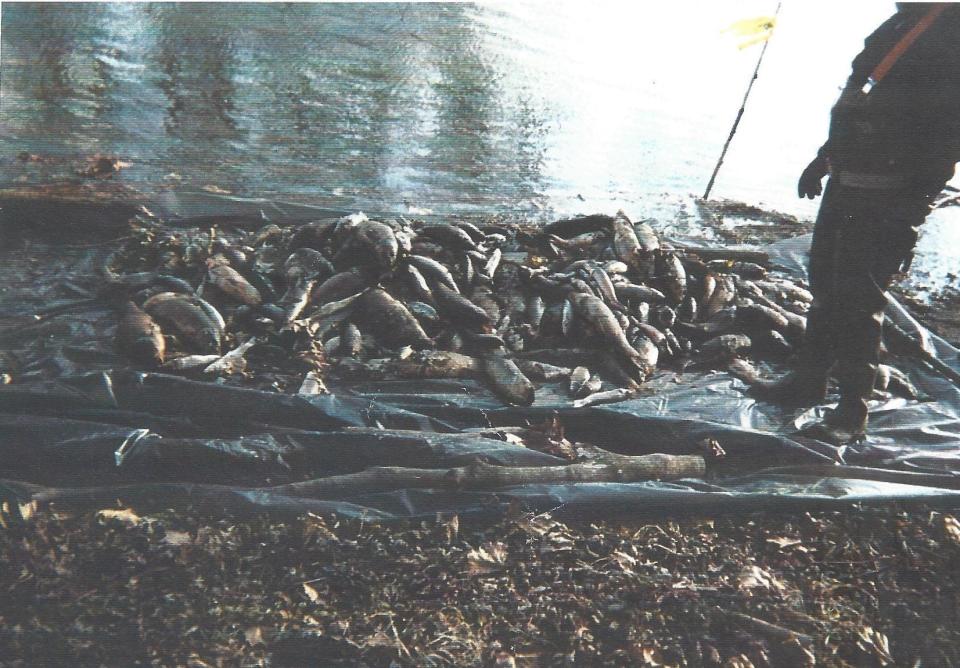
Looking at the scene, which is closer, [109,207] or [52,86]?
[109,207]

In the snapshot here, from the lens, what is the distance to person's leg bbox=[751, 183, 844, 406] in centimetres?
387

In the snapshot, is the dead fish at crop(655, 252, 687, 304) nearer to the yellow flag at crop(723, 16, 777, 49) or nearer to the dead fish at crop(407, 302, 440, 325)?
the dead fish at crop(407, 302, 440, 325)

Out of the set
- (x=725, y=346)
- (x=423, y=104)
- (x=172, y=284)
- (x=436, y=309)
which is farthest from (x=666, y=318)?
(x=423, y=104)

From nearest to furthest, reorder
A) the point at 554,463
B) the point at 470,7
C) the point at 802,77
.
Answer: the point at 554,463 → the point at 802,77 → the point at 470,7

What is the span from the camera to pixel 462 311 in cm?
438

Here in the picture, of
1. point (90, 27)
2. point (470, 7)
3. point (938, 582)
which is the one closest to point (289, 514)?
point (938, 582)

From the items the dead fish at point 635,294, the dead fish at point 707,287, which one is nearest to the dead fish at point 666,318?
the dead fish at point 635,294

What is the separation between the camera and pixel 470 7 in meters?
12.3

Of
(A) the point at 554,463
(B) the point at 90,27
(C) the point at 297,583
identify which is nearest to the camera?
(C) the point at 297,583

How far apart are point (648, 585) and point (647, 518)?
1.18 feet

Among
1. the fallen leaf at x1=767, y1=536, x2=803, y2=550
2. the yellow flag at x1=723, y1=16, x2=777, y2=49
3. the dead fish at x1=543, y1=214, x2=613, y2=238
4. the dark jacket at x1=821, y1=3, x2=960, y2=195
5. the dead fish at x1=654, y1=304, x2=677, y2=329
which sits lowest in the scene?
the fallen leaf at x1=767, y1=536, x2=803, y2=550

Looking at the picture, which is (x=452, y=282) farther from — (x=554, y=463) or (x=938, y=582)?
(x=938, y=582)

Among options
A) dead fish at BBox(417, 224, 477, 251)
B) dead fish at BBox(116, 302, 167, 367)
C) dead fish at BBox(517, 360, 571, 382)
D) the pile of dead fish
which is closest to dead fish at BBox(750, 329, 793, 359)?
the pile of dead fish

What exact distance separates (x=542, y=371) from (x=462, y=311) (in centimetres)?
64
